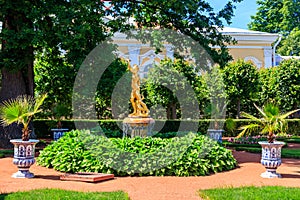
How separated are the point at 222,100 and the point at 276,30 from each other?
86.1ft

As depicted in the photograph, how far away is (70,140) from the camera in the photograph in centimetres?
1187

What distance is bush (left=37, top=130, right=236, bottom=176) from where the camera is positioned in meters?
10.3

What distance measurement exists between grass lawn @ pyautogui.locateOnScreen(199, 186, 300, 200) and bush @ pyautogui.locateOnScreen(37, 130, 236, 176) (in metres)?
2.21

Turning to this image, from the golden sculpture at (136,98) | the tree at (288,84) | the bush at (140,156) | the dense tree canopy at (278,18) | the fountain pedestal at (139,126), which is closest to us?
the bush at (140,156)

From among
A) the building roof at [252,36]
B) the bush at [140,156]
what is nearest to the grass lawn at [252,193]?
the bush at [140,156]

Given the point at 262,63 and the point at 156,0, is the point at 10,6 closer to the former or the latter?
the point at 156,0

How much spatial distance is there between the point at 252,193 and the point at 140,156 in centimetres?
350

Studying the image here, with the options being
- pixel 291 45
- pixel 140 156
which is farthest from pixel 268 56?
pixel 140 156

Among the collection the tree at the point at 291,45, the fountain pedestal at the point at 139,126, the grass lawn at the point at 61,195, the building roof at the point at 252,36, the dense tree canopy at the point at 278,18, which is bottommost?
the grass lawn at the point at 61,195

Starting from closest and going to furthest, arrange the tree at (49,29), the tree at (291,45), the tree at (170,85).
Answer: the tree at (49,29) < the tree at (170,85) < the tree at (291,45)

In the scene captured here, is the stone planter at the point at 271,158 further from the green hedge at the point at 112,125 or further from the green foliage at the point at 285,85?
the green foliage at the point at 285,85

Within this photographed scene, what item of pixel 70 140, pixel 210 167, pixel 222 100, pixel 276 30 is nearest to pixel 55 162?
pixel 70 140

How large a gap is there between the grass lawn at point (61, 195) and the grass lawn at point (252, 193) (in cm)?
163

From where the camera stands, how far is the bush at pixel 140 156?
10.3 m
